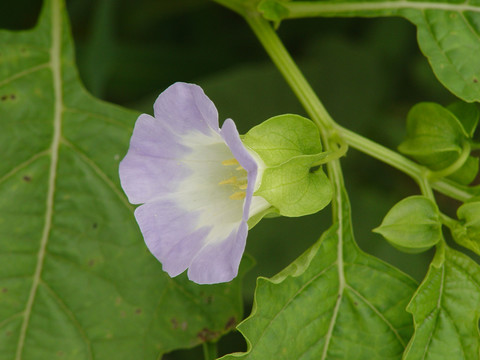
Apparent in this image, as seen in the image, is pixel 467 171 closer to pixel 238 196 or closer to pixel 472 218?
pixel 472 218

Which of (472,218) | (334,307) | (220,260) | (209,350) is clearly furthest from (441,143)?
(209,350)

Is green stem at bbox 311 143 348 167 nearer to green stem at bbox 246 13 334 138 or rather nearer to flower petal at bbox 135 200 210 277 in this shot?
green stem at bbox 246 13 334 138

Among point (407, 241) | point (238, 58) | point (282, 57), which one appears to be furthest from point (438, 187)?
point (238, 58)

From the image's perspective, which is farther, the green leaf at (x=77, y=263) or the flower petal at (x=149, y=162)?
the green leaf at (x=77, y=263)

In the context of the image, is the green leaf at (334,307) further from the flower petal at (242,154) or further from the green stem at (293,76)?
the flower petal at (242,154)

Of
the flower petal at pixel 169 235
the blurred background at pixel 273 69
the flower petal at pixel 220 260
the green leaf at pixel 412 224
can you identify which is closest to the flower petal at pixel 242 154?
the flower petal at pixel 220 260

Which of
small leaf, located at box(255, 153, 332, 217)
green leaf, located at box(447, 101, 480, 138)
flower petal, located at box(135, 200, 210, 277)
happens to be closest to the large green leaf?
green leaf, located at box(447, 101, 480, 138)

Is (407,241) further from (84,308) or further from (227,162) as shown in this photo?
(84,308)
